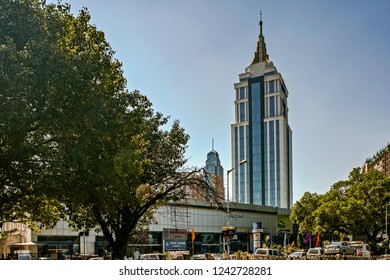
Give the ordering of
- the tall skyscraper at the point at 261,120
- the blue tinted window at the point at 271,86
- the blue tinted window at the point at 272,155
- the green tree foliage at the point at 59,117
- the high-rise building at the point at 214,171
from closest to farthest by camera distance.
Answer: the green tree foliage at the point at 59,117 < the high-rise building at the point at 214,171 < the tall skyscraper at the point at 261,120 < the blue tinted window at the point at 272,155 < the blue tinted window at the point at 271,86

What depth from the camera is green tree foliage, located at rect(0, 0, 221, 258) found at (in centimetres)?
1002

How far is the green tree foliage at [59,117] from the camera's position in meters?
10.0

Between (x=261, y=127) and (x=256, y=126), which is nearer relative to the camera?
(x=261, y=127)

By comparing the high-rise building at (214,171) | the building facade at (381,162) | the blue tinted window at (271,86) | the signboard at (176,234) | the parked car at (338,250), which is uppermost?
the blue tinted window at (271,86)

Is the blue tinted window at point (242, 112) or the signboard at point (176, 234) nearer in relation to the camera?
the signboard at point (176, 234)

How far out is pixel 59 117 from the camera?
422 inches

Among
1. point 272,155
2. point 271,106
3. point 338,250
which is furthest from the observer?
point 338,250

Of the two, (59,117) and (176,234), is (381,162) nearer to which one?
(176,234)

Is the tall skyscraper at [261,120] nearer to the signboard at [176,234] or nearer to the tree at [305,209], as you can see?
the signboard at [176,234]

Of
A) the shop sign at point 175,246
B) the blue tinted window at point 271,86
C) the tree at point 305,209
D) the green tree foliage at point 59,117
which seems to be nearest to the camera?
the green tree foliage at point 59,117

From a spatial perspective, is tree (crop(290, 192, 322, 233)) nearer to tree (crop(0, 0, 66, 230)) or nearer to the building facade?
the building facade

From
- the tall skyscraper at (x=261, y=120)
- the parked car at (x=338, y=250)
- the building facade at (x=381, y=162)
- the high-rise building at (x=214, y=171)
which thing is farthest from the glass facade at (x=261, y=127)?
the building facade at (x=381, y=162)

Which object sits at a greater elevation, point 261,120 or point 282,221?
point 261,120

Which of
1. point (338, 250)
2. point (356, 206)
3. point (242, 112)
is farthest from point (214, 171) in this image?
point (356, 206)
